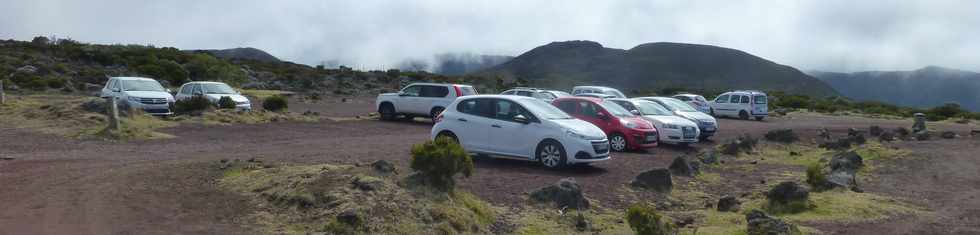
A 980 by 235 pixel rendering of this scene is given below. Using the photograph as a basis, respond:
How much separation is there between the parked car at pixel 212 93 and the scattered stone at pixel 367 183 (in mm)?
19484

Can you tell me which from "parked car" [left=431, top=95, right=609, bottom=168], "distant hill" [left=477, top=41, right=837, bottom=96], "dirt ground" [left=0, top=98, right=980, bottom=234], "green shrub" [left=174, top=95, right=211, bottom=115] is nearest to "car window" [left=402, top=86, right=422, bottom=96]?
"dirt ground" [left=0, top=98, right=980, bottom=234]

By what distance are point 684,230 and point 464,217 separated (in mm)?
2707

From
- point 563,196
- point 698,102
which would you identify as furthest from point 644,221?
point 698,102

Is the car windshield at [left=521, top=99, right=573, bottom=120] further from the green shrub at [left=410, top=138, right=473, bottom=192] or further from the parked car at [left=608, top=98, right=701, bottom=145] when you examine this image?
the parked car at [left=608, top=98, right=701, bottom=145]

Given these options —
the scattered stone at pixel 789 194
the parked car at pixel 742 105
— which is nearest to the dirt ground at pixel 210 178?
the scattered stone at pixel 789 194

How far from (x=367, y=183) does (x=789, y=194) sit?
5905mm

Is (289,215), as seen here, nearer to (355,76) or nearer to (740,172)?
(740,172)

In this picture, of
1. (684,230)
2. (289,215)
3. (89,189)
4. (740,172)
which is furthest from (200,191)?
(740,172)

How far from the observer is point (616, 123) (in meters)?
18.5

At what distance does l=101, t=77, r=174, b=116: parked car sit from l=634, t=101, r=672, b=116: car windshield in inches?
561

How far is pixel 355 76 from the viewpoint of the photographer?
71.6 metres

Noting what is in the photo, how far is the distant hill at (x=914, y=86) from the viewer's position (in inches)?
3268

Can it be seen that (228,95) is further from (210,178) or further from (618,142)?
(210,178)

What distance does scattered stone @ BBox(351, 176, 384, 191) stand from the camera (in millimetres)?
8789
